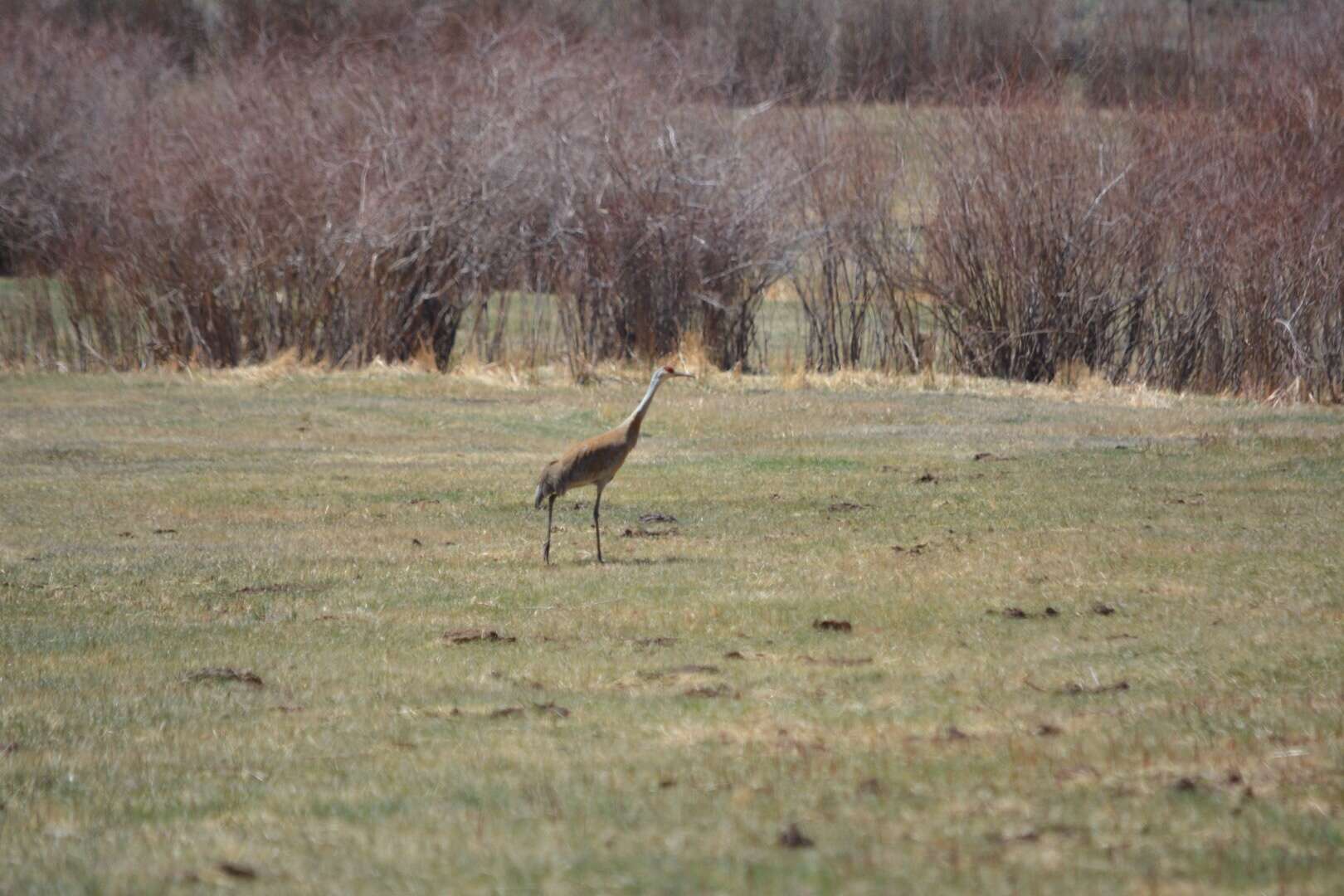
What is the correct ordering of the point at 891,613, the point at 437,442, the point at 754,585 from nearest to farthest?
the point at 891,613, the point at 754,585, the point at 437,442

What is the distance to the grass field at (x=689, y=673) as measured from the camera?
20.9ft

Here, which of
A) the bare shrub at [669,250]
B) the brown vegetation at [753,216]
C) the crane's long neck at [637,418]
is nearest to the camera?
the crane's long neck at [637,418]

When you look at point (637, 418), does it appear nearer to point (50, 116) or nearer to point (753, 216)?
point (753, 216)

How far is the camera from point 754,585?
40.6 feet

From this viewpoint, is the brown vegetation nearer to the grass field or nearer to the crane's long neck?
the grass field

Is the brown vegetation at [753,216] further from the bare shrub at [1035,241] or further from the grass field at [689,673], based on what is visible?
the grass field at [689,673]

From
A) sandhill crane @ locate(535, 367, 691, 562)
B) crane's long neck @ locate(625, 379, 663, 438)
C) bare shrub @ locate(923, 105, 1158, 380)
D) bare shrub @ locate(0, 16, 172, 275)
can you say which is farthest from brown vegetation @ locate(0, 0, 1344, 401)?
sandhill crane @ locate(535, 367, 691, 562)

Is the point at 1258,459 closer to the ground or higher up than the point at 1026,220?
closer to the ground

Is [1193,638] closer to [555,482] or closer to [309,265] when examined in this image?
[555,482]

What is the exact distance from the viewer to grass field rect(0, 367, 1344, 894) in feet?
20.9

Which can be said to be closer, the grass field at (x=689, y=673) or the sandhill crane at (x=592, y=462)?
the grass field at (x=689, y=673)

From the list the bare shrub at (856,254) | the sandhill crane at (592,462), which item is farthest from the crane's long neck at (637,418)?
the bare shrub at (856,254)

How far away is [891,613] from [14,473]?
1210cm

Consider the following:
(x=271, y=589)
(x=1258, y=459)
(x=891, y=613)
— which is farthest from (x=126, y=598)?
(x=1258, y=459)
